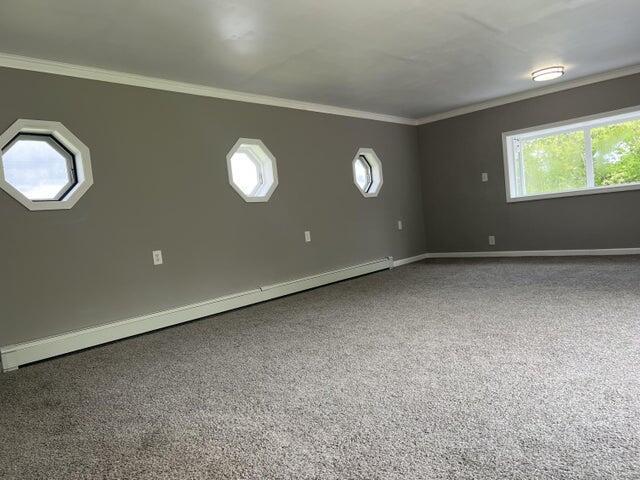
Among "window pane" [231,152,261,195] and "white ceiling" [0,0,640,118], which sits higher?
"white ceiling" [0,0,640,118]

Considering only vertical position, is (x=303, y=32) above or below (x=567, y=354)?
above

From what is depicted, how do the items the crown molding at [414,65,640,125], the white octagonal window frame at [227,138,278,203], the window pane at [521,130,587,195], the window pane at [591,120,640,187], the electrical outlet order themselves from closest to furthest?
the electrical outlet, the white octagonal window frame at [227,138,278,203], the crown molding at [414,65,640,125], the window pane at [591,120,640,187], the window pane at [521,130,587,195]

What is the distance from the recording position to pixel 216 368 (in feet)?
7.97

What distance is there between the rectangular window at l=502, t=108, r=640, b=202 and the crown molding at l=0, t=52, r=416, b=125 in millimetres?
2259

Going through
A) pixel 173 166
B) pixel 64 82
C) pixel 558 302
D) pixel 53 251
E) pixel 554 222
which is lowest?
pixel 558 302

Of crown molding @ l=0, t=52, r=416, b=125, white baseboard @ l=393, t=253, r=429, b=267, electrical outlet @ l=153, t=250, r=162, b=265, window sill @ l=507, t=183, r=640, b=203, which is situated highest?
crown molding @ l=0, t=52, r=416, b=125

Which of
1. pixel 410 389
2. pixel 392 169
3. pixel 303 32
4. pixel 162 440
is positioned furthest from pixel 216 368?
pixel 392 169

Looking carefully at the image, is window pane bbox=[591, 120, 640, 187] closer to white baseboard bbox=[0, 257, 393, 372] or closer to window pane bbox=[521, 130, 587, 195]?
window pane bbox=[521, 130, 587, 195]

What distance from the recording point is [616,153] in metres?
5.01

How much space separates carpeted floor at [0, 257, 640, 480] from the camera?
4.56 feet

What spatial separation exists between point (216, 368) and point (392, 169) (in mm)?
4292

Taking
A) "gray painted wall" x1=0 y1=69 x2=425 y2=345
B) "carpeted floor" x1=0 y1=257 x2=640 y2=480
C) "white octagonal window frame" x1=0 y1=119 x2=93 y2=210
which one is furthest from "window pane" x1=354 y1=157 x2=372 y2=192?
"white octagonal window frame" x1=0 y1=119 x2=93 y2=210

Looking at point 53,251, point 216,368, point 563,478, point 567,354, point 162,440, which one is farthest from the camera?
point 53,251

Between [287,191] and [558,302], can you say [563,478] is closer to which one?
[558,302]
